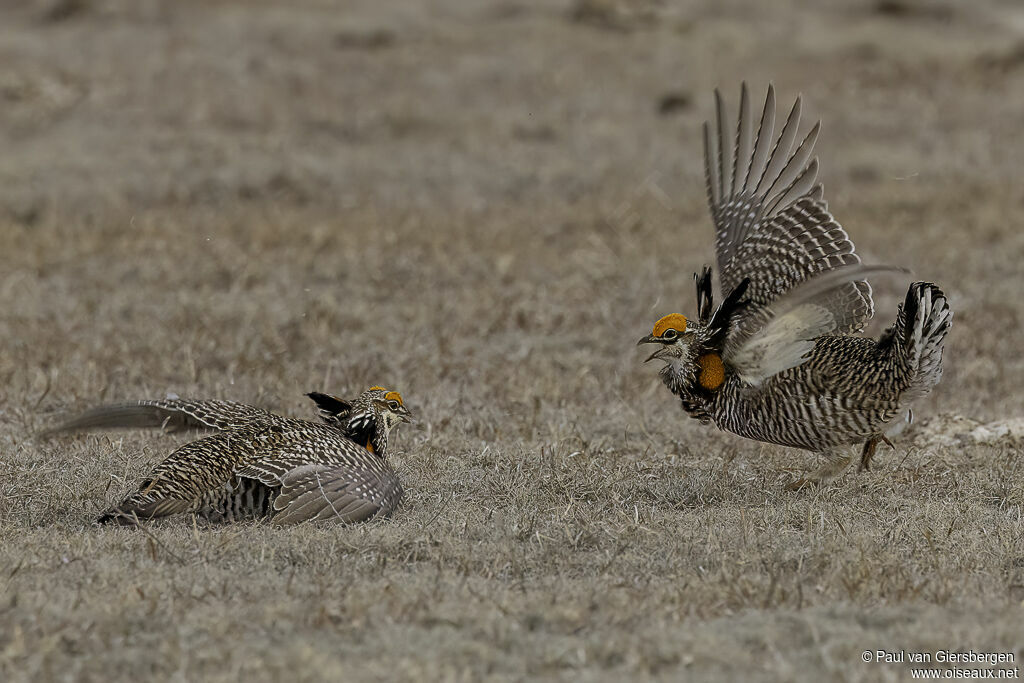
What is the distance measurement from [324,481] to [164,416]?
3.77 ft

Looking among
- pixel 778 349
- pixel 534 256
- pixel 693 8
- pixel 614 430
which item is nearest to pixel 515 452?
pixel 614 430

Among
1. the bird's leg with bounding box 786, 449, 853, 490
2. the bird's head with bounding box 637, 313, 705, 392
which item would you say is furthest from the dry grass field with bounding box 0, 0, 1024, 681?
the bird's head with bounding box 637, 313, 705, 392

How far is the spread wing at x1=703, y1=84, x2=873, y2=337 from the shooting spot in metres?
6.91

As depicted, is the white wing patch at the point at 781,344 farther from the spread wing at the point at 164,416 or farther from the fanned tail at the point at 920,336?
the spread wing at the point at 164,416

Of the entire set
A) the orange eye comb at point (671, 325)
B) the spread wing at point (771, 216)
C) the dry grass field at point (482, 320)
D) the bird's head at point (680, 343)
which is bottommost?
the dry grass field at point (482, 320)

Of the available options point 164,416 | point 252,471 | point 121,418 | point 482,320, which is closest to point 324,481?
point 252,471

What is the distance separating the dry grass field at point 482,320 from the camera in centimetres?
442

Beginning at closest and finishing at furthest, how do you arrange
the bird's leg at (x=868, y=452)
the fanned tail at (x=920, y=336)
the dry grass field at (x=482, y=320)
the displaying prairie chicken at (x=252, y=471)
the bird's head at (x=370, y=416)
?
the dry grass field at (x=482, y=320), the displaying prairie chicken at (x=252, y=471), the fanned tail at (x=920, y=336), the bird's head at (x=370, y=416), the bird's leg at (x=868, y=452)

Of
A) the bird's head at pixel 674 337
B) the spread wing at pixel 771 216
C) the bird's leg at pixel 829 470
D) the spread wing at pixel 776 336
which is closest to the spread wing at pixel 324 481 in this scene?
the bird's head at pixel 674 337

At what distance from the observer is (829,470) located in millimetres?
6645

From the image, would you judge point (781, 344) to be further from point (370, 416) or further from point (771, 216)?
point (370, 416)

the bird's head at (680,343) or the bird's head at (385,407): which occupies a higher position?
the bird's head at (680,343)

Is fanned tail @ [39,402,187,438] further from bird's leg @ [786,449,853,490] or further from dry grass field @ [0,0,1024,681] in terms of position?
bird's leg @ [786,449,853,490]

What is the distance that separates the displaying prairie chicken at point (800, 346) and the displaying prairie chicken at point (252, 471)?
156 centimetres
